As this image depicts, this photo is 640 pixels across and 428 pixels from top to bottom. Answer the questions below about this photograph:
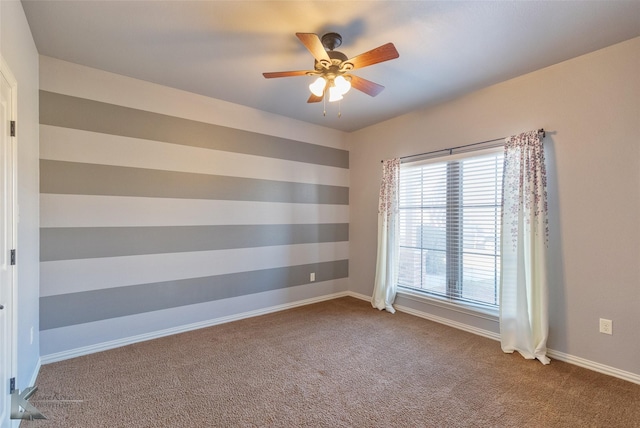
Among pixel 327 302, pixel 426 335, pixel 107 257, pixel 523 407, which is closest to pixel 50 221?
pixel 107 257

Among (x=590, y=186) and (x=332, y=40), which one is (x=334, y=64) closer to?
(x=332, y=40)

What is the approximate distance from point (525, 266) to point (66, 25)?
427 cm

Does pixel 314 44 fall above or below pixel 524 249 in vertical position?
above

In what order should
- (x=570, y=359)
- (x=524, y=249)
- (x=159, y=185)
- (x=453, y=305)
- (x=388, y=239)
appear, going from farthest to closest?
1. (x=388, y=239)
2. (x=453, y=305)
3. (x=159, y=185)
4. (x=524, y=249)
5. (x=570, y=359)

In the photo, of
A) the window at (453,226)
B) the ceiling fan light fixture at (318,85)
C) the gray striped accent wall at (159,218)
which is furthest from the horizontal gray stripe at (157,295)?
the ceiling fan light fixture at (318,85)

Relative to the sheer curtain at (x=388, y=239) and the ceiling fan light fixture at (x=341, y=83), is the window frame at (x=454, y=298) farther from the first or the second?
the ceiling fan light fixture at (x=341, y=83)

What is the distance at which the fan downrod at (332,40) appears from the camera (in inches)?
89.4

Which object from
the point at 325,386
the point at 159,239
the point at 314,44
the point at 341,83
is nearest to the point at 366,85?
the point at 341,83

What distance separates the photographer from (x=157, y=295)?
322 cm

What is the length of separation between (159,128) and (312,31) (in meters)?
1.94

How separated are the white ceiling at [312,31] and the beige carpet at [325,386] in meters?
2.66

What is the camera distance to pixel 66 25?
2.26m

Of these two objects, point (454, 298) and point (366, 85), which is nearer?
point (366, 85)

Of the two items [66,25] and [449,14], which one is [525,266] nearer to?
[449,14]
